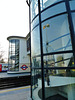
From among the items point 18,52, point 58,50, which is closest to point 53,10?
point 58,50

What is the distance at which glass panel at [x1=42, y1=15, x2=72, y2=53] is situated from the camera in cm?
313

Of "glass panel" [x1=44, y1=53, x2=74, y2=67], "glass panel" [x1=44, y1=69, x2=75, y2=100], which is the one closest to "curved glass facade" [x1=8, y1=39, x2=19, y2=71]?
"glass panel" [x1=44, y1=69, x2=75, y2=100]

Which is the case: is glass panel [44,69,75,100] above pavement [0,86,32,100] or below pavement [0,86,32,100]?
above

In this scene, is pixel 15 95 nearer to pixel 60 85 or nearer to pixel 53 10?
pixel 60 85

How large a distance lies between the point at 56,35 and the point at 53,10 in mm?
1171

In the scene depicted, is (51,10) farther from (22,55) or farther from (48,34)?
(22,55)

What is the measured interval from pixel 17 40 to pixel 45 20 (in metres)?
17.4

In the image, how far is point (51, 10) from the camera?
12.1 feet

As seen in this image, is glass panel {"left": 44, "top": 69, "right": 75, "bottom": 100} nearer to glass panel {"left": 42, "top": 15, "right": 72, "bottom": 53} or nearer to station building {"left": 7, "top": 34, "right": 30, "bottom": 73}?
glass panel {"left": 42, "top": 15, "right": 72, "bottom": 53}

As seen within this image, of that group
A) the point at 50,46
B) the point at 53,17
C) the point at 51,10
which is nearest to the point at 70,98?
the point at 50,46

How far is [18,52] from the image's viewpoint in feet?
64.8

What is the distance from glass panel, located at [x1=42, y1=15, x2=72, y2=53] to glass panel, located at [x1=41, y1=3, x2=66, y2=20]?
0.25 metres

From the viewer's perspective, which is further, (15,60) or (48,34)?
(15,60)

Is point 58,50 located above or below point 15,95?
above
